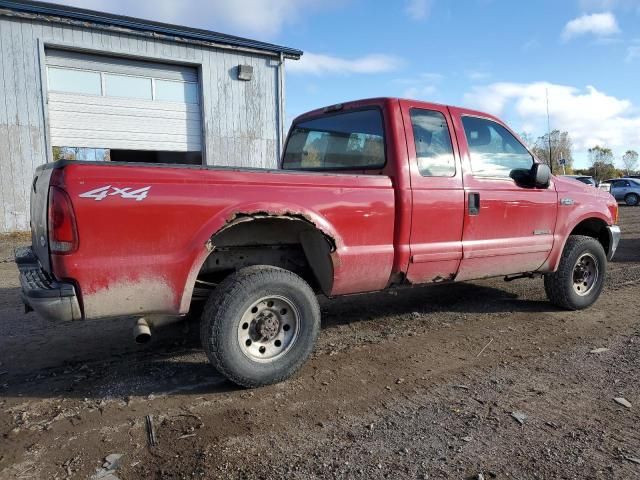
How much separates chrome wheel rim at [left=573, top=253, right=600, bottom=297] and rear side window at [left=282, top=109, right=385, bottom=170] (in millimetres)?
2969

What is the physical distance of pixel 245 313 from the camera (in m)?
3.46

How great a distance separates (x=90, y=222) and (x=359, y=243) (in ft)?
6.37

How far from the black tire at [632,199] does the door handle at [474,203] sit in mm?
30188

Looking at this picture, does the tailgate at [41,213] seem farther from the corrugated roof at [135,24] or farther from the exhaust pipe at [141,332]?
the corrugated roof at [135,24]

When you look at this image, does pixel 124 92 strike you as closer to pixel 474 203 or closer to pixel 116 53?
pixel 116 53

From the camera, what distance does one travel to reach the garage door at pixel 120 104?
477 inches

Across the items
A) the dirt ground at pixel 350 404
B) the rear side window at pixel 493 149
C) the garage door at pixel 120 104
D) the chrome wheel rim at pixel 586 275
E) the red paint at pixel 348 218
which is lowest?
the dirt ground at pixel 350 404

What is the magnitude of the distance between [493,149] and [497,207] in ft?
2.03

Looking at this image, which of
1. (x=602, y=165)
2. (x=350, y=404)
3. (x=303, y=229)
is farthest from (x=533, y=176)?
(x=602, y=165)

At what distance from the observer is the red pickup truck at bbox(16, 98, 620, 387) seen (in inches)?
118

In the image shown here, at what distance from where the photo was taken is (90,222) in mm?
2926

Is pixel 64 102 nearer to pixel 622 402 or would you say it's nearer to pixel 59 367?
pixel 59 367

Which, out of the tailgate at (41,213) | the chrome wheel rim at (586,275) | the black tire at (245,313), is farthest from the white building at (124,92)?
the black tire at (245,313)

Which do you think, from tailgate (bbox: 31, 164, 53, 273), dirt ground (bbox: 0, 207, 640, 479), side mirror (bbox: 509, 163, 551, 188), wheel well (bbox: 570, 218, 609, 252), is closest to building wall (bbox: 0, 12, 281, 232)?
dirt ground (bbox: 0, 207, 640, 479)
